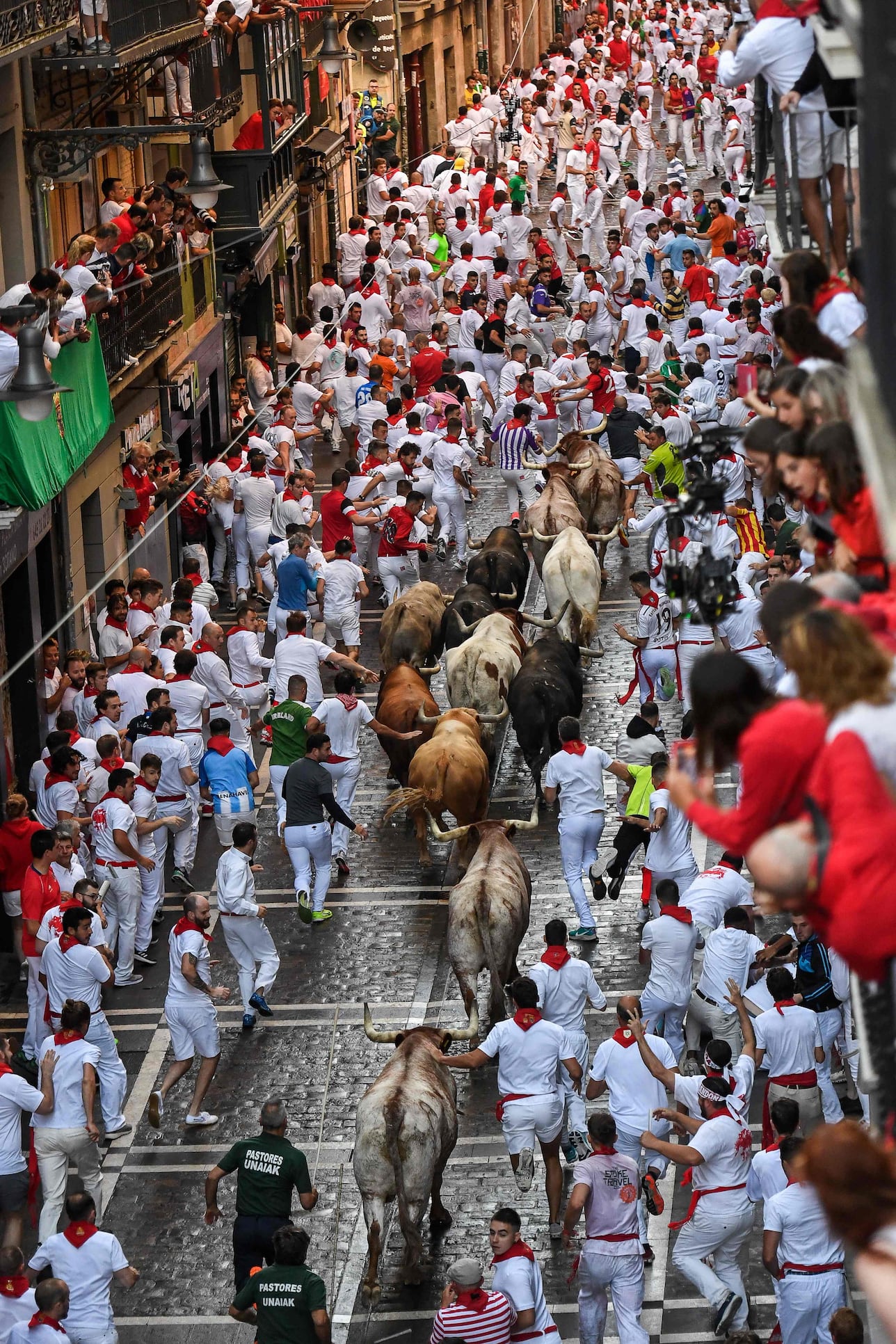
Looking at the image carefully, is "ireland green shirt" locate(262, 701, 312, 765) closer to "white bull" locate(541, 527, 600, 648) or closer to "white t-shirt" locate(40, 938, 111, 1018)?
"white t-shirt" locate(40, 938, 111, 1018)

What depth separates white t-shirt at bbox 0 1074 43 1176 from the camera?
1264cm

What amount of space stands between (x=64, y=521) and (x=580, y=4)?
224 feet

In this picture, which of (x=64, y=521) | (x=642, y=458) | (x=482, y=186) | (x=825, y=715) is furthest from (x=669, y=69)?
(x=825, y=715)

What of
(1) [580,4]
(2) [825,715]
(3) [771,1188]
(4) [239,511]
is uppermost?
(2) [825,715]

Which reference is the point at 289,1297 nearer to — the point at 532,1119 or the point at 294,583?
the point at 532,1119

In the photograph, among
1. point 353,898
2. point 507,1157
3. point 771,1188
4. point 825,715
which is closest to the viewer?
point 825,715

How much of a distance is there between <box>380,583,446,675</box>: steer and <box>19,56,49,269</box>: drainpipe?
458cm

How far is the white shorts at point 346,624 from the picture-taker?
22.0m

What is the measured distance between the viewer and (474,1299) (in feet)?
35.6

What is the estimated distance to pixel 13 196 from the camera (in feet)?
66.7

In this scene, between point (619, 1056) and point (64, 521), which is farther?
point (64, 521)

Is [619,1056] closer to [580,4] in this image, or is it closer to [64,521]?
[64,521]

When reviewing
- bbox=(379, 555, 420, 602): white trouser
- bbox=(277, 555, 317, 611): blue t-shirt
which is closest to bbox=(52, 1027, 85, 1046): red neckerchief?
bbox=(277, 555, 317, 611): blue t-shirt

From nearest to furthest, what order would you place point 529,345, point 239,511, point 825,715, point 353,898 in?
1. point 825,715
2. point 353,898
3. point 239,511
4. point 529,345
